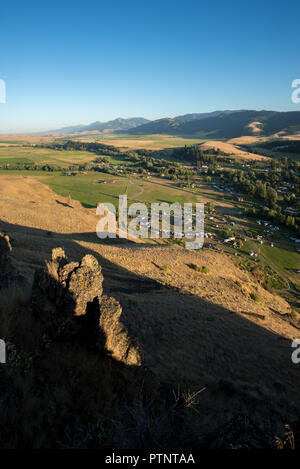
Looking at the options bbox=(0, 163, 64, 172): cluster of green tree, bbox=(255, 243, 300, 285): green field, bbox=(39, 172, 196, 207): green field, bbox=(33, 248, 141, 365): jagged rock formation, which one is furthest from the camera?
bbox=(0, 163, 64, 172): cluster of green tree

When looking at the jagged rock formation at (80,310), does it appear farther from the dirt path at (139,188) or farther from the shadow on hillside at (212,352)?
the dirt path at (139,188)

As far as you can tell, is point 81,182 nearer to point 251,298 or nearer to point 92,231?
point 92,231

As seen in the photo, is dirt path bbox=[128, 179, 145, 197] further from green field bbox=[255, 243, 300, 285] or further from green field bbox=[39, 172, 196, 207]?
green field bbox=[255, 243, 300, 285]

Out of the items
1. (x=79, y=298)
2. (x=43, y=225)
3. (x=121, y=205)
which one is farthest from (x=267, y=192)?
(x=79, y=298)

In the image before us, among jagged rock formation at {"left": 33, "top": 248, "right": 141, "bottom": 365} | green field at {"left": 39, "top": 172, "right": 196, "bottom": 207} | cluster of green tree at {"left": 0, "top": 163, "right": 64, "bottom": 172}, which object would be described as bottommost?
jagged rock formation at {"left": 33, "top": 248, "right": 141, "bottom": 365}

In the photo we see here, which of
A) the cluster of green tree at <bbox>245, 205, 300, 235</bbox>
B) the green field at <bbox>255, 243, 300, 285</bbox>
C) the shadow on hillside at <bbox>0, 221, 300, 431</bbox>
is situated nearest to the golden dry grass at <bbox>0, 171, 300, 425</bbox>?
the shadow on hillside at <bbox>0, 221, 300, 431</bbox>

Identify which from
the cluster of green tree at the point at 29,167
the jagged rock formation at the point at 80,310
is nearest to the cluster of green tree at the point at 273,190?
the jagged rock formation at the point at 80,310

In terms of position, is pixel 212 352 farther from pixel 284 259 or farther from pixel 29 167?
pixel 29 167
